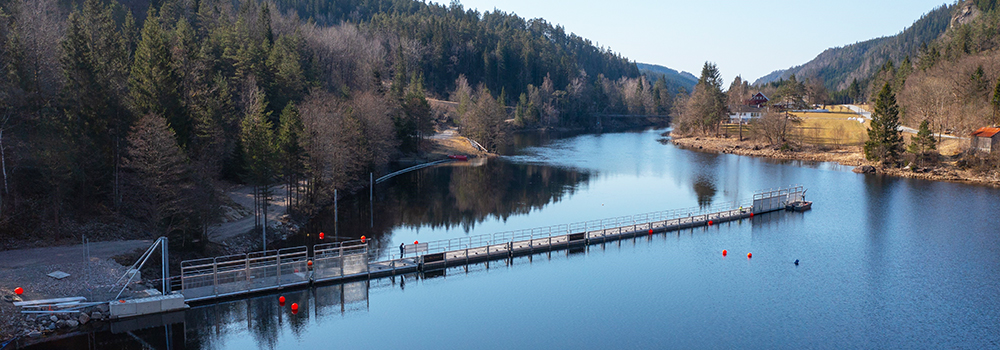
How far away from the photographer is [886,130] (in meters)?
78.5

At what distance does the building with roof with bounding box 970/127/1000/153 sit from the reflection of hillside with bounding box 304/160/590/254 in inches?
1892

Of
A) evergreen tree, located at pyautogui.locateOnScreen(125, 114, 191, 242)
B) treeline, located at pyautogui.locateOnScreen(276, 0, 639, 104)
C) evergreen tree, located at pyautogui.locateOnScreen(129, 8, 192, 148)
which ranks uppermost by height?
treeline, located at pyautogui.locateOnScreen(276, 0, 639, 104)

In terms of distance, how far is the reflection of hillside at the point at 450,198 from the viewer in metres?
48.5

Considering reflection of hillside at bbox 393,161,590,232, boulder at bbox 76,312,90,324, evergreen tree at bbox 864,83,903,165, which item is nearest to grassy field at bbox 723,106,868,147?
evergreen tree at bbox 864,83,903,165

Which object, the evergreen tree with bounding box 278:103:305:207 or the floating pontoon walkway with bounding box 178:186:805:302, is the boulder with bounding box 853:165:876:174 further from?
the evergreen tree with bounding box 278:103:305:207

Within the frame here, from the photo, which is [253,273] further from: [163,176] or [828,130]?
[828,130]

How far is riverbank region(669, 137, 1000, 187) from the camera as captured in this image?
72000mm

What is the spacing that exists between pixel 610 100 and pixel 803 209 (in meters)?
133

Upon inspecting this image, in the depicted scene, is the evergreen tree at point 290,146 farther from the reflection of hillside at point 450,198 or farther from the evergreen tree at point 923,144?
the evergreen tree at point 923,144

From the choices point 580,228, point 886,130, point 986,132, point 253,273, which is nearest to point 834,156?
point 886,130

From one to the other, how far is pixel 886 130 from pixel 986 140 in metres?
10.7

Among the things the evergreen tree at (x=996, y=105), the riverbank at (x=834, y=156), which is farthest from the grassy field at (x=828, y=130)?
the evergreen tree at (x=996, y=105)

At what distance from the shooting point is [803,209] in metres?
56.3

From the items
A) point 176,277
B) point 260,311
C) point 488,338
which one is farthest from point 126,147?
point 488,338
